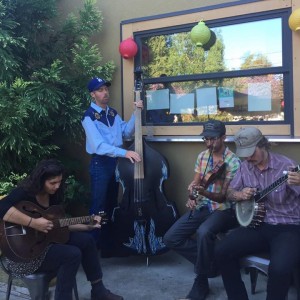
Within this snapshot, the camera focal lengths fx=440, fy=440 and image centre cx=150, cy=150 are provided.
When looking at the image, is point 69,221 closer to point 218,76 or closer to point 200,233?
point 200,233

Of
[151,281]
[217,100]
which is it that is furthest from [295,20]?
[151,281]

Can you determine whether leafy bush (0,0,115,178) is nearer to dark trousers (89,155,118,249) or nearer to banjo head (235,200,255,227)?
dark trousers (89,155,118,249)

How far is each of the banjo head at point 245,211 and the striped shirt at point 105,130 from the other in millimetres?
1163

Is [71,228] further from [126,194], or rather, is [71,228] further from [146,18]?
[146,18]

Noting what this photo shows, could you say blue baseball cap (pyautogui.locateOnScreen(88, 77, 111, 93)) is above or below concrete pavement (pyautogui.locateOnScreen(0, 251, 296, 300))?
above

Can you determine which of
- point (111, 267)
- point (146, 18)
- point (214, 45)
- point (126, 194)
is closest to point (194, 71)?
point (214, 45)

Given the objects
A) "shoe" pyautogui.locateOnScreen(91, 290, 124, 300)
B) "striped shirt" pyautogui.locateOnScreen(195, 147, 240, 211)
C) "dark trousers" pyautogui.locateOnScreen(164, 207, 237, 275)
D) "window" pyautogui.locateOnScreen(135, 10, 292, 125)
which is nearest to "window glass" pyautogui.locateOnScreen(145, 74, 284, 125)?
"window" pyautogui.locateOnScreen(135, 10, 292, 125)

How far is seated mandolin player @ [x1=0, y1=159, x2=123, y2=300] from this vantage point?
289 centimetres

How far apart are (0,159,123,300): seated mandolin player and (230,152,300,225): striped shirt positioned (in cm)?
119

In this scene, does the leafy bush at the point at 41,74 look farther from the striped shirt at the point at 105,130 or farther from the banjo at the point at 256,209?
the banjo at the point at 256,209

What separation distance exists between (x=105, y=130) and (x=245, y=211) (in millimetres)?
1574

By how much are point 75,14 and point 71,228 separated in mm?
2670

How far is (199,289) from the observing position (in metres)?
3.39

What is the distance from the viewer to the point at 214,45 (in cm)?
420
